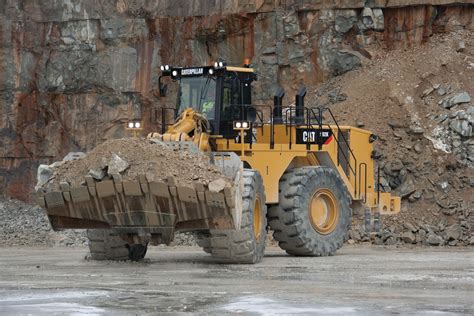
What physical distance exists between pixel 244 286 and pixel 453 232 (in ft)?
47.0

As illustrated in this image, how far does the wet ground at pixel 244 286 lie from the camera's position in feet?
39.5

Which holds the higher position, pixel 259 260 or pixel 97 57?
pixel 97 57

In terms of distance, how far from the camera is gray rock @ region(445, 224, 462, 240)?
90.9 ft

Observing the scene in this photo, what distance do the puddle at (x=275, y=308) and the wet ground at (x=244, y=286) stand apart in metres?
0.01

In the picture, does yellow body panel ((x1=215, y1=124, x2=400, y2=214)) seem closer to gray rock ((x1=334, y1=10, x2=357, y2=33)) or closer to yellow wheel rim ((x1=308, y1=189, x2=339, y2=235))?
yellow wheel rim ((x1=308, y1=189, x2=339, y2=235))

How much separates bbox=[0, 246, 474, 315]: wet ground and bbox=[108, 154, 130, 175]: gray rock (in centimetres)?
153

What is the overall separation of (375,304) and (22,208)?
27690 mm

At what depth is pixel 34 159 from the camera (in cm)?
4088

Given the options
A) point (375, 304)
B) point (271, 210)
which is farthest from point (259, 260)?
point (375, 304)

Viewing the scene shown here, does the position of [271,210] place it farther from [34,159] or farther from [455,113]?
[34,159]

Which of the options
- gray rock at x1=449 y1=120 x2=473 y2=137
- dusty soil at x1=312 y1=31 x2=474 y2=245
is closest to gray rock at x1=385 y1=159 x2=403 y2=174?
dusty soil at x1=312 y1=31 x2=474 y2=245

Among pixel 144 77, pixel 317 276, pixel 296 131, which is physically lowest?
pixel 317 276

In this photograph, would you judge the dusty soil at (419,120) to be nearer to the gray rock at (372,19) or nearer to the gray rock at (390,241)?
the gray rock at (372,19)

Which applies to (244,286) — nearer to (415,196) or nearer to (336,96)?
(415,196)
